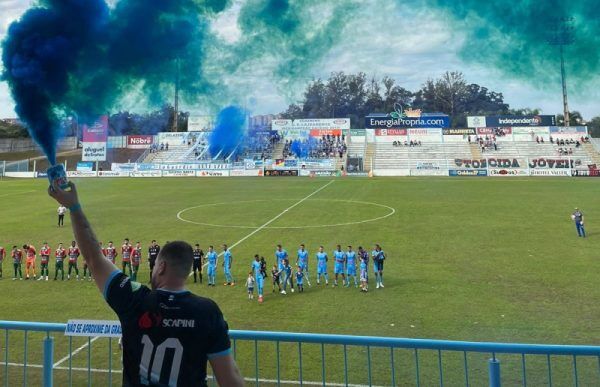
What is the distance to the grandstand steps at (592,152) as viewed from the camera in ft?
223

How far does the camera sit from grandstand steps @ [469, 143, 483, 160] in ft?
234

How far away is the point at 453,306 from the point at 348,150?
205 ft

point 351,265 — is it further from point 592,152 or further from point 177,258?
point 592,152

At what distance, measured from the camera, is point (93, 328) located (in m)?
5.94

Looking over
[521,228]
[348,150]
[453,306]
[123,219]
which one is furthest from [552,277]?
[348,150]

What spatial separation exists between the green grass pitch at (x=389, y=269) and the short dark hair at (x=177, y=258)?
6.91 meters

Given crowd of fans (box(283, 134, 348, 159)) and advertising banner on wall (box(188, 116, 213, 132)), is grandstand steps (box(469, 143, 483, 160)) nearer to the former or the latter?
crowd of fans (box(283, 134, 348, 159))

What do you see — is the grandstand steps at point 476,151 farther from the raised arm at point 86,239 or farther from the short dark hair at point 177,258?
the short dark hair at point 177,258

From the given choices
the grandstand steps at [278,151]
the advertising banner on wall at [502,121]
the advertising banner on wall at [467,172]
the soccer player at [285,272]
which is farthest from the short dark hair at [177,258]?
the advertising banner on wall at [502,121]

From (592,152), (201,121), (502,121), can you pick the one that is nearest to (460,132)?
(502,121)

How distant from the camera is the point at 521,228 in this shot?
2641 cm

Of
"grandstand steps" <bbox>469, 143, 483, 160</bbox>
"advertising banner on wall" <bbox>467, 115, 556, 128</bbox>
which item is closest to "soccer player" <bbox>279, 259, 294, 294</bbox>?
"grandstand steps" <bbox>469, 143, 483, 160</bbox>

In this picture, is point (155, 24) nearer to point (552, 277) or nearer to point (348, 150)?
point (552, 277)

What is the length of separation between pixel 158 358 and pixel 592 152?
80.7 meters
